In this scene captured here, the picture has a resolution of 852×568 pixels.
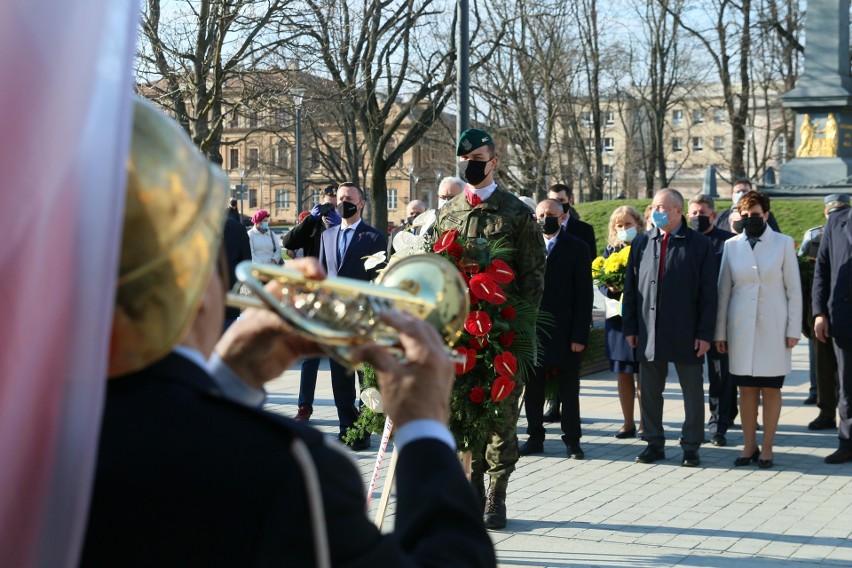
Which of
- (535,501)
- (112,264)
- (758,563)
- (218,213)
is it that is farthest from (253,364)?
(535,501)

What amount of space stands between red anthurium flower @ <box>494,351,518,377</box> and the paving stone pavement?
1.09 m

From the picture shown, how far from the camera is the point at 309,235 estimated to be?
10.9 m

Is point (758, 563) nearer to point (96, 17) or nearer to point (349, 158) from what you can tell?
point (96, 17)

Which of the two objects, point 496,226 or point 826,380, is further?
point 826,380

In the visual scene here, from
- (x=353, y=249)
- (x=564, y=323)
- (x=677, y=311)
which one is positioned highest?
(x=353, y=249)

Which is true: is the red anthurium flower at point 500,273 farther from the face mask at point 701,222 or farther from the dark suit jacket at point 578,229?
the face mask at point 701,222

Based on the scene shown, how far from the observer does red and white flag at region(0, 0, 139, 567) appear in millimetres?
1464

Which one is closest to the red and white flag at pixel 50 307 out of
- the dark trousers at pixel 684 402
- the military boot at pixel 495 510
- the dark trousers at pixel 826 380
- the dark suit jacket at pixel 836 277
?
the military boot at pixel 495 510

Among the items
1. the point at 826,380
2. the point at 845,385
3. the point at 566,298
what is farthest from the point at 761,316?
the point at 826,380

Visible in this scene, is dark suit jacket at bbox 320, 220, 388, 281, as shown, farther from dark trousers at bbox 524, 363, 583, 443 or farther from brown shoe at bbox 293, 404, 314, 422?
dark trousers at bbox 524, 363, 583, 443

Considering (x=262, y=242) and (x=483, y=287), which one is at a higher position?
(x=262, y=242)

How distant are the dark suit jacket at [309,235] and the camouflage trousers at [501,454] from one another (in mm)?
4148

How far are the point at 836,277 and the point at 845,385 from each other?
2.90ft

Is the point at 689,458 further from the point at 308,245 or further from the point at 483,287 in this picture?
the point at 308,245
